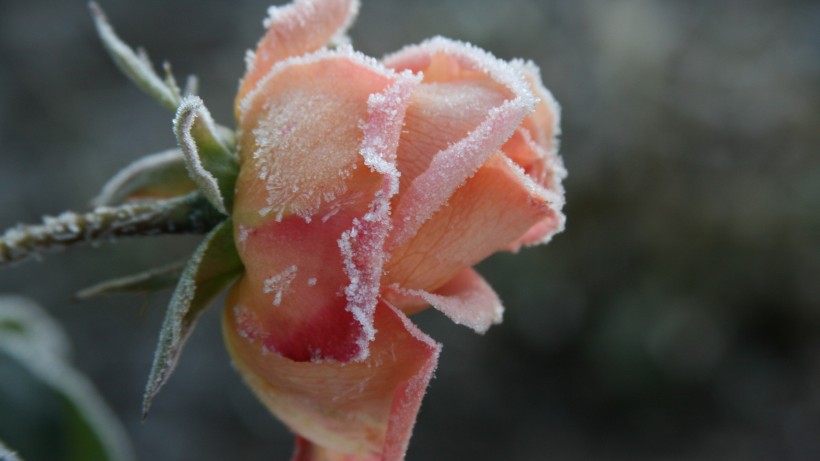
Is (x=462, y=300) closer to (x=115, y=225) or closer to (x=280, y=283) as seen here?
(x=280, y=283)

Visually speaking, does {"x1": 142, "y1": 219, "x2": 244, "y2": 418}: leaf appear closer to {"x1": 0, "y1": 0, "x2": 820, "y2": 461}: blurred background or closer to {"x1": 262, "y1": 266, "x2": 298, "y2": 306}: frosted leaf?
{"x1": 262, "y1": 266, "x2": 298, "y2": 306}: frosted leaf

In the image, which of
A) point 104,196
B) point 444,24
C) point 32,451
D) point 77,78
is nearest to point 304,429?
point 104,196

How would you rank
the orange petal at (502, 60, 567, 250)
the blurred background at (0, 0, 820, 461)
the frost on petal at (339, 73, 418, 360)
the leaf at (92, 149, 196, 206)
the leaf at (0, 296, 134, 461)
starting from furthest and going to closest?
the blurred background at (0, 0, 820, 461), the leaf at (0, 296, 134, 461), the leaf at (92, 149, 196, 206), the orange petal at (502, 60, 567, 250), the frost on petal at (339, 73, 418, 360)

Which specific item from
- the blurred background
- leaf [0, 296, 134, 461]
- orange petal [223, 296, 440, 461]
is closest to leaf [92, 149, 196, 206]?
orange petal [223, 296, 440, 461]

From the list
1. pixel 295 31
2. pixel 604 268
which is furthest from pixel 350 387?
pixel 604 268

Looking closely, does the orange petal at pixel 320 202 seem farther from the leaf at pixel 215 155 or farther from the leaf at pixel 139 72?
the leaf at pixel 139 72

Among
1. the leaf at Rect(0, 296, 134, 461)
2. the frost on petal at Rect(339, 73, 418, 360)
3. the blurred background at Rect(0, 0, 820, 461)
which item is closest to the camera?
the frost on petal at Rect(339, 73, 418, 360)
